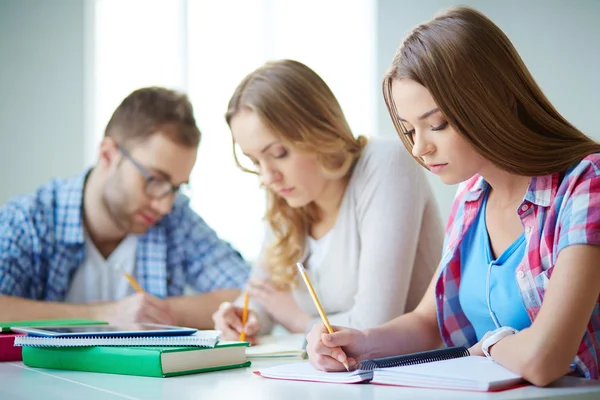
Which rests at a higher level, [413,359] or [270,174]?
[270,174]

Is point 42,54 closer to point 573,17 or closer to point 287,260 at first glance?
point 287,260

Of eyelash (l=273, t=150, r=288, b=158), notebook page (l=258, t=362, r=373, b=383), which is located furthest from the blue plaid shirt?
notebook page (l=258, t=362, r=373, b=383)

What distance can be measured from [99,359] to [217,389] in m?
0.28

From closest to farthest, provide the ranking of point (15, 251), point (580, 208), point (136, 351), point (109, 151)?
point (580, 208)
point (136, 351)
point (15, 251)
point (109, 151)

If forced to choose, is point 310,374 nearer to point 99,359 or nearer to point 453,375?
point 453,375

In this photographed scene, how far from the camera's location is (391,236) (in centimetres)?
171

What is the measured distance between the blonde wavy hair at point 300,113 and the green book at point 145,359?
73 cm

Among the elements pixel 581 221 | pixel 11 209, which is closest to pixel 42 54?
pixel 11 209

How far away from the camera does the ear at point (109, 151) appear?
8.15 feet

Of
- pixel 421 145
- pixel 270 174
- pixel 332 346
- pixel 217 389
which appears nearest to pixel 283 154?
pixel 270 174

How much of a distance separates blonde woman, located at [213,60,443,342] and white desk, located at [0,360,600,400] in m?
0.59

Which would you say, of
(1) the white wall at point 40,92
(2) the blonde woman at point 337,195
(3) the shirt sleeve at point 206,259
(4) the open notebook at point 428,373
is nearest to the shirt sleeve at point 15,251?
(3) the shirt sleeve at point 206,259

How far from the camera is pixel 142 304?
197 cm

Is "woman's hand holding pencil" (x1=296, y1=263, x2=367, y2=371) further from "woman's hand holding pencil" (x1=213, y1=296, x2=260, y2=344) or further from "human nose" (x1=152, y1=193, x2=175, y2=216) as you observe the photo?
"human nose" (x1=152, y1=193, x2=175, y2=216)
